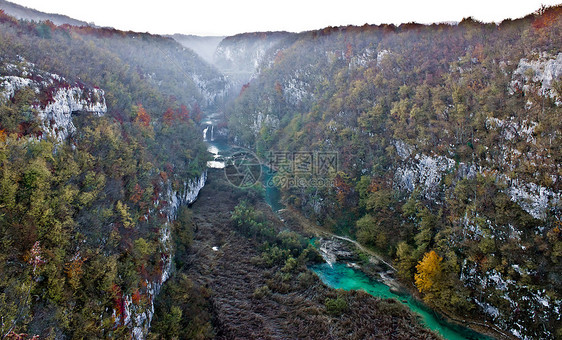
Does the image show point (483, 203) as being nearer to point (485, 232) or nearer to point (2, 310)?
point (485, 232)

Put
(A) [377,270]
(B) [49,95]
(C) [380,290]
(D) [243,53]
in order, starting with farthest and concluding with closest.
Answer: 1. (D) [243,53]
2. (A) [377,270]
3. (C) [380,290]
4. (B) [49,95]

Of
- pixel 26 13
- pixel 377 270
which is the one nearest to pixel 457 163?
pixel 377 270

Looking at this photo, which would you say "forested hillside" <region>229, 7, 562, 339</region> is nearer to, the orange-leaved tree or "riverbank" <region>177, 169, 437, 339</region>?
the orange-leaved tree

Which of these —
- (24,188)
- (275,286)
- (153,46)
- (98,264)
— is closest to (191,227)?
(275,286)

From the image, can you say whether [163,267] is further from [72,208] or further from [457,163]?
[457,163]

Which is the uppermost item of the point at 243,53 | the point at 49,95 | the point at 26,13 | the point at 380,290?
the point at 243,53

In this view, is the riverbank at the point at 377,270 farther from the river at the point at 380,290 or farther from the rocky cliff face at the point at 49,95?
the rocky cliff face at the point at 49,95
